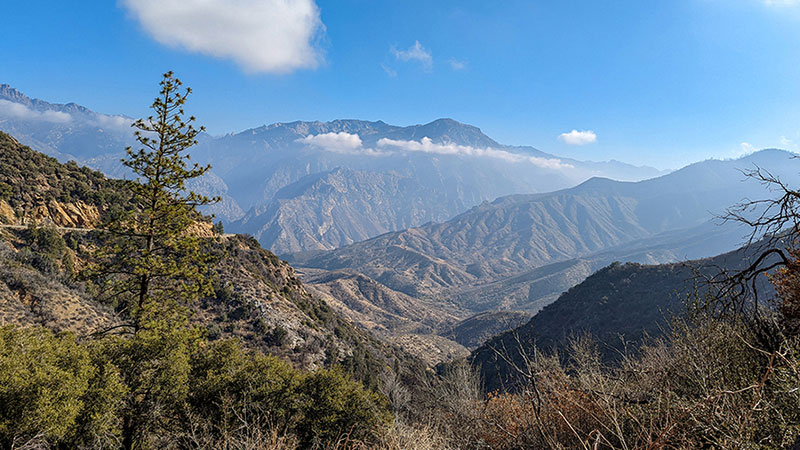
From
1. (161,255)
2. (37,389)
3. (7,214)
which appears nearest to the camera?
(37,389)

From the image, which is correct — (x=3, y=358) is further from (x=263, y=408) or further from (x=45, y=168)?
(x=45, y=168)

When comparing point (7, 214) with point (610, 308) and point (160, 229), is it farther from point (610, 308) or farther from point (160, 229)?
point (610, 308)

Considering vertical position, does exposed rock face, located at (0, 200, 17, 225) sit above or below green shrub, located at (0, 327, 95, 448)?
above

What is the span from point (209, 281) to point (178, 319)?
6.00 feet

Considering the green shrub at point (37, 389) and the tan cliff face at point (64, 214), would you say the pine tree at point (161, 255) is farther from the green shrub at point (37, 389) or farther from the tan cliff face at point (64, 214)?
the tan cliff face at point (64, 214)

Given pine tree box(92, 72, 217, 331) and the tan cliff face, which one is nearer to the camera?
pine tree box(92, 72, 217, 331)

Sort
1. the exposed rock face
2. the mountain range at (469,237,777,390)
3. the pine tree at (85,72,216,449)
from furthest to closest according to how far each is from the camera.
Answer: the mountain range at (469,237,777,390) → the exposed rock face → the pine tree at (85,72,216,449)

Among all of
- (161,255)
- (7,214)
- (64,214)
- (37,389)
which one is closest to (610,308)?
(161,255)

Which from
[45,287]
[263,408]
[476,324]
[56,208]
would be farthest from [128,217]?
[476,324]

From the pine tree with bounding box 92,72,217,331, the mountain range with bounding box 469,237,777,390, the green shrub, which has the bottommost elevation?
the mountain range with bounding box 469,237,777,390

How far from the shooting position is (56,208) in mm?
32156

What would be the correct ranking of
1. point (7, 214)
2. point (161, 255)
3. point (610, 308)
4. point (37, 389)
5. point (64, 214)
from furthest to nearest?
point (610, 308), point (64, 214), point (7, 214), point (161, 255), point (37, 389)

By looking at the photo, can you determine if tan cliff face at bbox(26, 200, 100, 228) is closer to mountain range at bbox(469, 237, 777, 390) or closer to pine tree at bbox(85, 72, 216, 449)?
pine tree at bbox(85, 72, 216, 449)

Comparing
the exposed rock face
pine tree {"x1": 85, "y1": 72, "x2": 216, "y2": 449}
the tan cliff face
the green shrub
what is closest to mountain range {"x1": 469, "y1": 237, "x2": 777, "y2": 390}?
pine tree {"x1": 85, "y1": 72, "x2": 216, "y2": 449}
